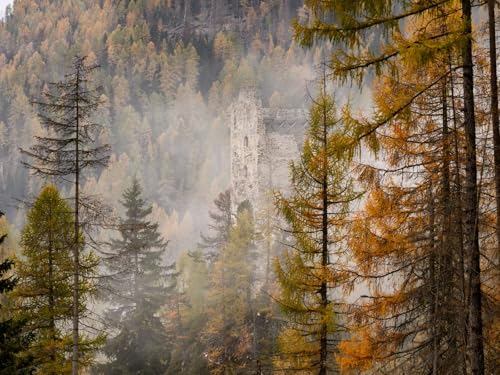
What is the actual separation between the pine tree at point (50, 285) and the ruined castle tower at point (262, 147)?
2389cm

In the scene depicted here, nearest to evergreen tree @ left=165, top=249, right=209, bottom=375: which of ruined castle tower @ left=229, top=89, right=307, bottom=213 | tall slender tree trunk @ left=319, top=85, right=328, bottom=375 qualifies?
ruined castle tower @ left=229, top=89, right=307, bottom=213

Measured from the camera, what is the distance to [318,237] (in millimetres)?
21469

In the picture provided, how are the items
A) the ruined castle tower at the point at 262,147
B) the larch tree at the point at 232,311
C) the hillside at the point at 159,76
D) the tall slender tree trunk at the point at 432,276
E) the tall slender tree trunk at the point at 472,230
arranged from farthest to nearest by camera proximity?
the hillside at the point at 159,76
the ruined castle tower at the point at 262,147
the larch tree at the point at 232,311
the tall slender tree trunk at the point at 432,276
the tall slender tree trunk at the point at 472,230

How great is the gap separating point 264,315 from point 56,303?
42.7 ft

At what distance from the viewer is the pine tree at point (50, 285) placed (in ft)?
48.5

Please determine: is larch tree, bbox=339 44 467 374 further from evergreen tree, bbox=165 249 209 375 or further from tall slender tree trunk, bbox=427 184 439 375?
evergreen tree, bbox=165 249 209 375

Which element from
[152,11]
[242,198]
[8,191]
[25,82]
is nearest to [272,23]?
[152,11]

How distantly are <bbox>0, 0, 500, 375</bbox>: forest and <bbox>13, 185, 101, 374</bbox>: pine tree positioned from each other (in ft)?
0.19

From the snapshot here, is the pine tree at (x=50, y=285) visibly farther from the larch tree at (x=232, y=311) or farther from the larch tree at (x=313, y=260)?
the larch tree at (x=232, y=311)

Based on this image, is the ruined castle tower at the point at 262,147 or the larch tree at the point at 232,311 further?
the ruined castle tower at the point at 262,147

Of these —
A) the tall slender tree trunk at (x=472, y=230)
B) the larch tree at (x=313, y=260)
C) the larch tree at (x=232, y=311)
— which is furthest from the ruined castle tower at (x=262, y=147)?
the tall slender tree trunk at (x=472, y=230)

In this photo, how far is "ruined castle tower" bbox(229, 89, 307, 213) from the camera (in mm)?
40062

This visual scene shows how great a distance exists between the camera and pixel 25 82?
132 m

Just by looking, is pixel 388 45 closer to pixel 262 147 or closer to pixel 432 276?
pixel 432 276
